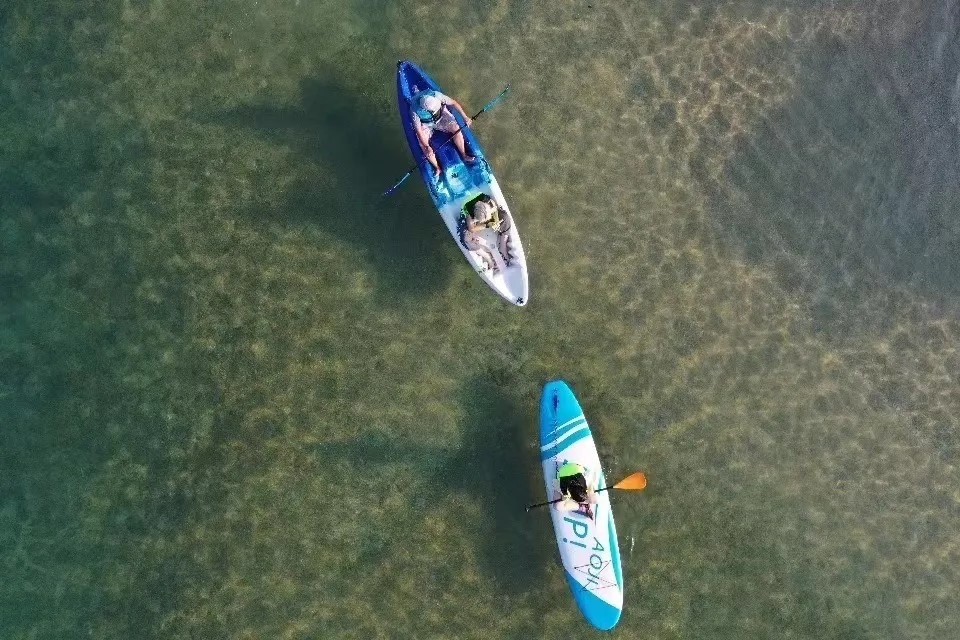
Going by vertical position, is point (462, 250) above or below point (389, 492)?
above

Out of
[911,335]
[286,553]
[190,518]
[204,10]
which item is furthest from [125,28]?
[911,335]

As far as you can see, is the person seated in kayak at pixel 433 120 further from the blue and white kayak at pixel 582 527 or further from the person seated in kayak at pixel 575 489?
the person seated in kayak at pixel 575 489

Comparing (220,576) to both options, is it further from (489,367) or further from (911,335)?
(911,335)

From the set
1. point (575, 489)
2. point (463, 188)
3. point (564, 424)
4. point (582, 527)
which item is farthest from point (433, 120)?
point (582, 527)

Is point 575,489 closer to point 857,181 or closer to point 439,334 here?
point 439,334

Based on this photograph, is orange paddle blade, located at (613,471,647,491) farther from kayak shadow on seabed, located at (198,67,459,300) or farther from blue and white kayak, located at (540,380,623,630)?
kayak shadow on seabed, located at (198,67,459,300)

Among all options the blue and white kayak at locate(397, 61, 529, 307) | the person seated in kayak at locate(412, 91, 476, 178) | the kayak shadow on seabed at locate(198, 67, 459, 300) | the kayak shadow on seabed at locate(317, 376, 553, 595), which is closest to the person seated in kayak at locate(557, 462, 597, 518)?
the kayak shadow on seabed at locate(317, 376, 553, 595)
